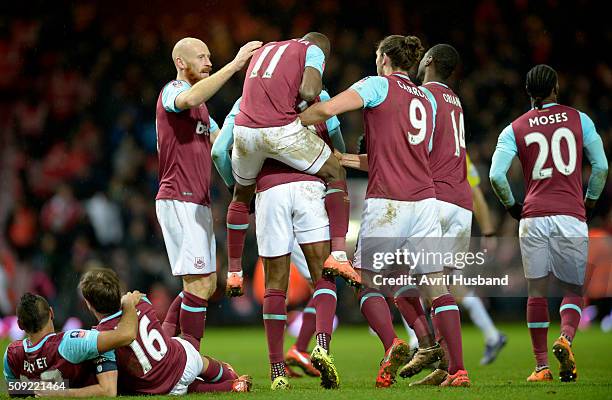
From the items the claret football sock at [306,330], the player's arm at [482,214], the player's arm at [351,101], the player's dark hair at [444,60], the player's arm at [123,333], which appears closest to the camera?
the player's arm at [123,333]

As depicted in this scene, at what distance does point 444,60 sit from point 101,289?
11.0 ft

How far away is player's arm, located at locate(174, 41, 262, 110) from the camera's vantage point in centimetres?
659

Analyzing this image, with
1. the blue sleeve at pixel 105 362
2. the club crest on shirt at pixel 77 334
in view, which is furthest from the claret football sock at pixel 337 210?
the club crest on shirt at pixel 77 334

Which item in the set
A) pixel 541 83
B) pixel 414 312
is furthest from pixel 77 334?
pixel 541 83

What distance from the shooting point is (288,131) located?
6.38 meters

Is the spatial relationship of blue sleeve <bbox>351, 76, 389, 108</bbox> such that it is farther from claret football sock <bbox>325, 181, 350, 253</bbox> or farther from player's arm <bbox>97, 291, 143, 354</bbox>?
player's arm <bbox>97, 291, 143, 354</bbox>

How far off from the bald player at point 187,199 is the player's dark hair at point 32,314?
4.35 feet

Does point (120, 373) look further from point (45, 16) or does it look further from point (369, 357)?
point (45, 16)

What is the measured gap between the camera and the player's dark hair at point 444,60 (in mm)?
7453

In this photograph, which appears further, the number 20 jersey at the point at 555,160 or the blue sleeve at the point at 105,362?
the number 20 jersey at the point at 555,160

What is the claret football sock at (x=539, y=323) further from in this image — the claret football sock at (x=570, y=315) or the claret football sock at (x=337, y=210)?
the claret football sock at (x=337, y=210)

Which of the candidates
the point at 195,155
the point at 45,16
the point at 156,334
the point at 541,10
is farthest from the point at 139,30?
the point at 156,334

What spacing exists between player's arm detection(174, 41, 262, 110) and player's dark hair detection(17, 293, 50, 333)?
178 cm

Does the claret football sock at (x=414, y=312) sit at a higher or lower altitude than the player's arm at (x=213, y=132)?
lower
